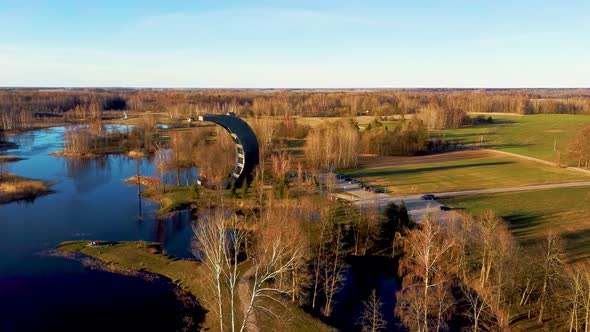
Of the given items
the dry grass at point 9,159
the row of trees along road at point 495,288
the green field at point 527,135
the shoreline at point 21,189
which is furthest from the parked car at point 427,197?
the dry grass at point 9,159

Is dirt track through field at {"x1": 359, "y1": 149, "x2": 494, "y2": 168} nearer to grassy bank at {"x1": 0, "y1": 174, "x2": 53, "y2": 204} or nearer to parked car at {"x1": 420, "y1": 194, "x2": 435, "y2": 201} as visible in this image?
parked car at {"x1": 420, "y1": 194, "x2": 435, "y2": 201}

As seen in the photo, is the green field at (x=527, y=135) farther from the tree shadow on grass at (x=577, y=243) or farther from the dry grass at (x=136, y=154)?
the dry grass at (x=136, y=154)

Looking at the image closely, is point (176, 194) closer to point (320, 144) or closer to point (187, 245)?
point (187, 245)

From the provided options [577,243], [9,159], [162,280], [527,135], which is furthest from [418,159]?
[9,159]

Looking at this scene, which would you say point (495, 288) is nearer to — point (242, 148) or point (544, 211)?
point (544, 211)

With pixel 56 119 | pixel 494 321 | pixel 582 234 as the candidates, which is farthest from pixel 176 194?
pixel 56 119

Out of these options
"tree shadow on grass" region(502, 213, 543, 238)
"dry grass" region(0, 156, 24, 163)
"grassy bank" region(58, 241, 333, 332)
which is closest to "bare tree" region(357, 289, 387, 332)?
"grassy bank" region(58, 241, 333, 332)
